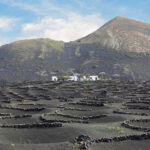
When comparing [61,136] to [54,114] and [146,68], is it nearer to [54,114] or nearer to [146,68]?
[54,114]

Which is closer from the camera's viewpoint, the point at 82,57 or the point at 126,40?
the point at 82,57

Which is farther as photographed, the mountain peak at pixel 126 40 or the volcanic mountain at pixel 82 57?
the mountain peak at pixel 126 40

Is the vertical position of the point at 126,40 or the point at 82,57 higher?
the point at 126,40

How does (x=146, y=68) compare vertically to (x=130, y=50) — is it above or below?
below

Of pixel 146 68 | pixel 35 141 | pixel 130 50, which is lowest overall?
pixel 35 141

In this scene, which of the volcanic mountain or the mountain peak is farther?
the mountain peak

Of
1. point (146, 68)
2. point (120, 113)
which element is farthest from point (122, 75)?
point (120, 113)

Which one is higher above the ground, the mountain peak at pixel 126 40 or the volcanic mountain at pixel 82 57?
the mountain peak at pixel 126 40

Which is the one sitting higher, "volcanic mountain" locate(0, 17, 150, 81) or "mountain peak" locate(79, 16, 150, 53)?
"mountain peak" locate(79, 16, 150, 53)
